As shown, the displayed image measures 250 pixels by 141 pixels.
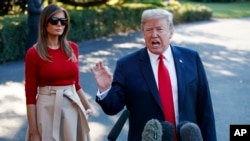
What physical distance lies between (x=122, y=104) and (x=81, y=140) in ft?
5.16

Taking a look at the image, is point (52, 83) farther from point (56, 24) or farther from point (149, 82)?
point (149, 82)

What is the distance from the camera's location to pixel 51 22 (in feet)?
14.0

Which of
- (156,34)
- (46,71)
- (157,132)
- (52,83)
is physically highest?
(156,34)

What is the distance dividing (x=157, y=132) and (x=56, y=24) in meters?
2.22

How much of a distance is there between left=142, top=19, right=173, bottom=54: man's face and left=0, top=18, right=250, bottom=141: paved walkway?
4244 mm

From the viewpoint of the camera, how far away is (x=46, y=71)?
4.20 m

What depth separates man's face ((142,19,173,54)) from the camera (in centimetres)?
298

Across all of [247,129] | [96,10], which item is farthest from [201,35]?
[247,129]

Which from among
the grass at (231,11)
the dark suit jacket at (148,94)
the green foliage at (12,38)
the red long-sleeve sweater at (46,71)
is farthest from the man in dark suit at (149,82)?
the grass at (231,11)

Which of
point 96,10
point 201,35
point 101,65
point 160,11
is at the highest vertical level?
point 160,11

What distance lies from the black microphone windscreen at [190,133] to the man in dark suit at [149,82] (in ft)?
1.77

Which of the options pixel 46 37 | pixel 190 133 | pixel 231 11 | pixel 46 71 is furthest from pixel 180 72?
pixel 231 11

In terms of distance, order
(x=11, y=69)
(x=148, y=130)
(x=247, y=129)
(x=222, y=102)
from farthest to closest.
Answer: (x=11, y=69) → (x=222, y=102) → (x=247, y=129) → (x=148, y=130)

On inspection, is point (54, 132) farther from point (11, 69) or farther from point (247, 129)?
point (11, 69)
